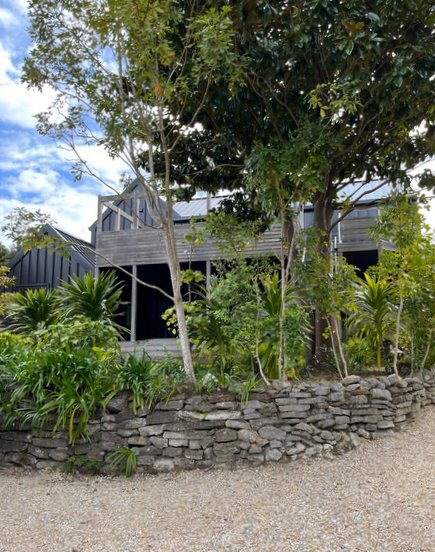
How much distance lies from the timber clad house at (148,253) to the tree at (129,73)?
58.4 inches

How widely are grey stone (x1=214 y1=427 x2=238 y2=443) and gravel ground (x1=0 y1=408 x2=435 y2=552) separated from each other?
0.28 m

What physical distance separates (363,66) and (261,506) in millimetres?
4283

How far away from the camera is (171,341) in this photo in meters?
10.3

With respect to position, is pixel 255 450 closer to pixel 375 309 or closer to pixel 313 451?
pixel 313 451

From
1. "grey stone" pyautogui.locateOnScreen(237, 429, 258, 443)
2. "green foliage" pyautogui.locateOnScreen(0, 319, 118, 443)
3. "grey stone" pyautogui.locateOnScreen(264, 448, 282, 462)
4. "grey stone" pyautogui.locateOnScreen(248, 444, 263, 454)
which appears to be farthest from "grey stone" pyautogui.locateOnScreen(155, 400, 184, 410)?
"grey stone" pyautogui.locateOnScreen(264, 448, 282, 462)

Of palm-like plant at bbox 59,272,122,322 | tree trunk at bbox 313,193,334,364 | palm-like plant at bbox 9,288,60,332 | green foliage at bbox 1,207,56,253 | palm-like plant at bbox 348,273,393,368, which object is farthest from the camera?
palm-like plant at bbox 9,288,60,332

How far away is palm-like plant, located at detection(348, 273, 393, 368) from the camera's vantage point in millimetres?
5820

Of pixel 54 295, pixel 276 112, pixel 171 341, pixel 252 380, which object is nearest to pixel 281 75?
pixel 276 112

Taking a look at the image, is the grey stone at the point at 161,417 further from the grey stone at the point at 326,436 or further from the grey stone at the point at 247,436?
the grey stone at the point at 326,436

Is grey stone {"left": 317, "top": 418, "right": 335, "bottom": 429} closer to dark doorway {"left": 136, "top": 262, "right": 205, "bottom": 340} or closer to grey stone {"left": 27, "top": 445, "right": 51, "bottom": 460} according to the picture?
grey stone {"left": 27, "top": 445, "right": 51, "bottom": 460}

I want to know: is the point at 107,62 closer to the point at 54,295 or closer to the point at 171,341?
the point at 54,295

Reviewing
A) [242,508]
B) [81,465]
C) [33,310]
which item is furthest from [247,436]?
[33,310]

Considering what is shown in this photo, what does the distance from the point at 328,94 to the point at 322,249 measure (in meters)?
1.92

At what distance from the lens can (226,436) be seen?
4.43 metres
